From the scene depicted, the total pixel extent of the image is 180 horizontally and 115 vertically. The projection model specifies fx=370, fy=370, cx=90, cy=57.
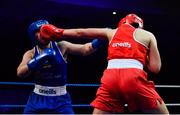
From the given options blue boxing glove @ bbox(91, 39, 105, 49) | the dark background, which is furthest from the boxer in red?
the dark background

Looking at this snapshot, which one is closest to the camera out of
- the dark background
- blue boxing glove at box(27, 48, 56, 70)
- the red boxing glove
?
→ the red boxing glove

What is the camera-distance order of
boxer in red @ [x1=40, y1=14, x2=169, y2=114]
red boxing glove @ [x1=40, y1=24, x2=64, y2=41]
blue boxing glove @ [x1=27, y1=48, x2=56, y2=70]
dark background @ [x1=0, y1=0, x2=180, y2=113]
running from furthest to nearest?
dark background @ [x1=0, y1=0, x2=180, y2=113], blue boxing glove @ [x1=27, y1=48, x2=56, y2=70], red boxing glove @ [x1=40, y1=24, x2=64, y2=41], boxer in red @ [x1=40, y1=14, x2=169, y2=114]

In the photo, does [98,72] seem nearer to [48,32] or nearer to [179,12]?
[179,12]

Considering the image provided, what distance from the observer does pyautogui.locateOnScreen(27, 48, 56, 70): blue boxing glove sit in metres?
2.45

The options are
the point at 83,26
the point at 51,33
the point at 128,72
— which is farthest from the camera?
the point at 83,26

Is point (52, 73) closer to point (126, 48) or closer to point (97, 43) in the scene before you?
point (97, 43)

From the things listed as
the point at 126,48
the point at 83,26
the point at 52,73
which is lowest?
the point at 52,73

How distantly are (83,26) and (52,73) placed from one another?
4.64 m

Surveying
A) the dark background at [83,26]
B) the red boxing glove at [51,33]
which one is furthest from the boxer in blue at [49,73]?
the dark background at [83,26]

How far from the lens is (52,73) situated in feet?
8.25

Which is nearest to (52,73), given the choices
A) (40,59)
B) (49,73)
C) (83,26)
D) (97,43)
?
(49,73)

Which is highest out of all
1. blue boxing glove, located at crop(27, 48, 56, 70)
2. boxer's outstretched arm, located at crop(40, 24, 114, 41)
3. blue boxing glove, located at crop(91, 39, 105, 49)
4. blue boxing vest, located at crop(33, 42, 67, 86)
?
boxer's outstretched arm, located at crop(40, 24, 114, 41)

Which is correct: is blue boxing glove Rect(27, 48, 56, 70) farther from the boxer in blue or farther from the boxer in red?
the boxer in red

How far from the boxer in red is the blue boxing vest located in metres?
0.37
